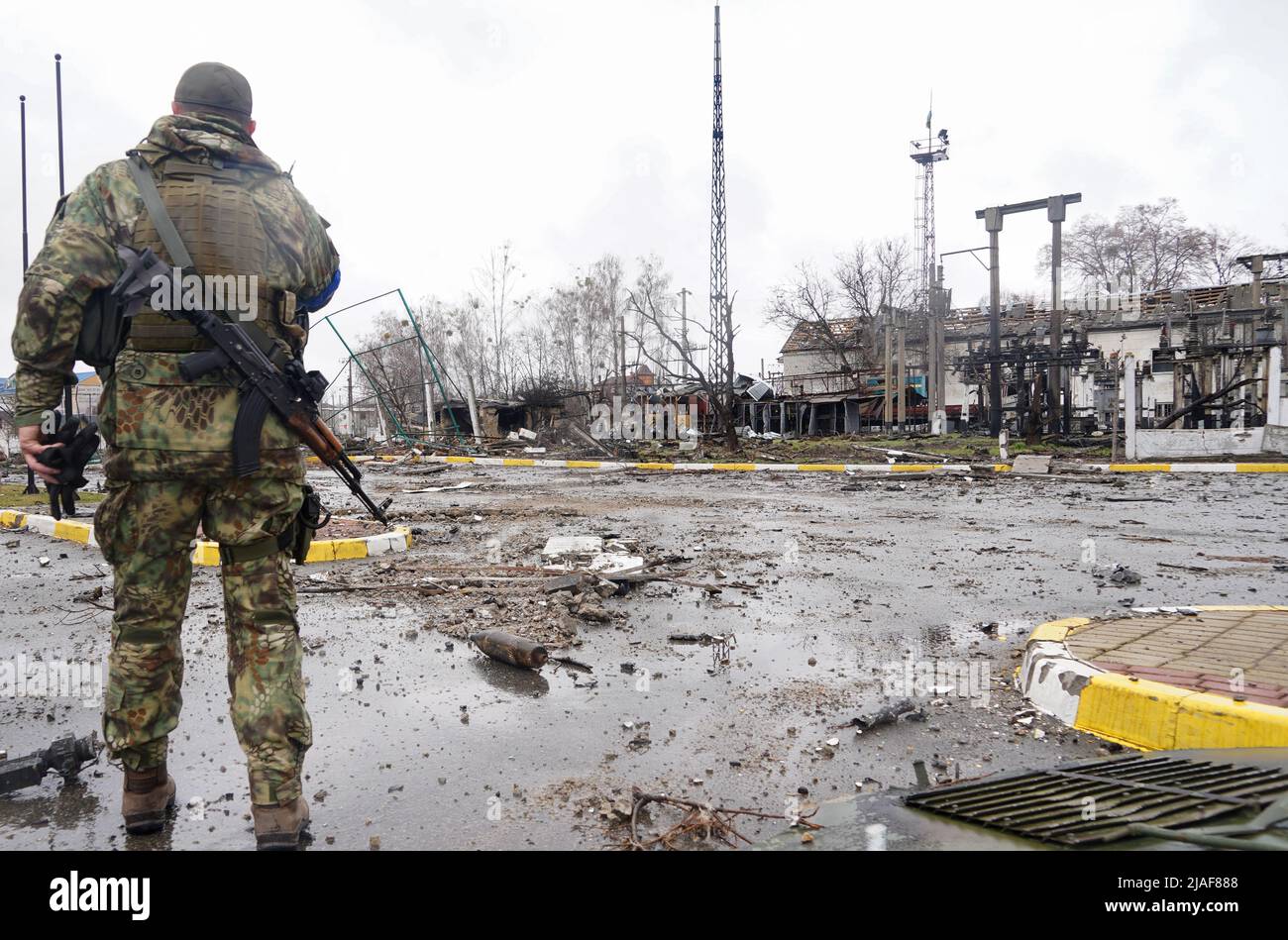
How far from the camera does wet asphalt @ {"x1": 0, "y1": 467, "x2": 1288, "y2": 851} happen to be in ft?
8.00

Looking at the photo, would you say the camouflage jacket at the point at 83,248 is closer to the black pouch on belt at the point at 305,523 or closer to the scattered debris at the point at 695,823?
the black pouch on belt at the point at 305,523

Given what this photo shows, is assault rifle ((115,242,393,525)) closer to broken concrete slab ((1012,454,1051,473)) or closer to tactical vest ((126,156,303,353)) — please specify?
tactical vest ((126,156,303,353))

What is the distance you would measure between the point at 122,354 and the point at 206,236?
42 centimetres

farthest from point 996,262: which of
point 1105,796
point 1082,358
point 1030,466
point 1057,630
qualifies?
point 1105,796

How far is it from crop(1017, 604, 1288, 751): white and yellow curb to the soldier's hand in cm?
366

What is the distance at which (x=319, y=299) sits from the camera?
2.74 m

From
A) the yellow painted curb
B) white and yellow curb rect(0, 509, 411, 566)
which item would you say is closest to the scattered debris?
the yellow painted curb

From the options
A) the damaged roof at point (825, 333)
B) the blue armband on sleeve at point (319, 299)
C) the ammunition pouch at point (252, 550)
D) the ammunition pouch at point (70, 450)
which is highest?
the damaged roof at point (825, 333)

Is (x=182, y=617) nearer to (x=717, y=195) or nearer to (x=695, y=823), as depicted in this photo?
(x=695, y=823)

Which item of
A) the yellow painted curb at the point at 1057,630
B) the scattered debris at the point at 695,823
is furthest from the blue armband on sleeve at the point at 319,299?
the yellow painted curb at the point at 1057,630

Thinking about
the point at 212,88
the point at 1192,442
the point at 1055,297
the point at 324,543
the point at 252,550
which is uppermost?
the point at 1055,297

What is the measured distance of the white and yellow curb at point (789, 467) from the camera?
54.7 ft
